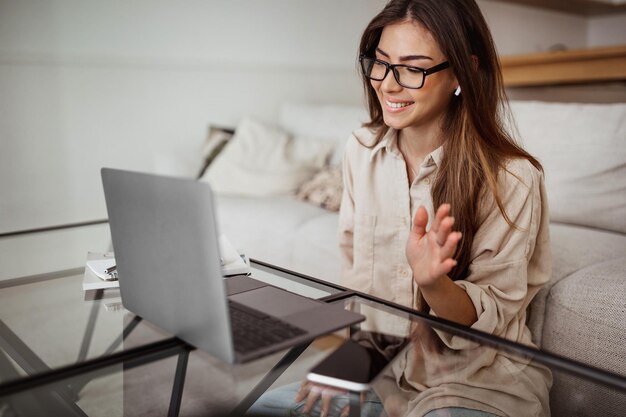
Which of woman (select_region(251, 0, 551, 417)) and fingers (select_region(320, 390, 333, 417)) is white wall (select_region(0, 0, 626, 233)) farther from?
fingers (select_region(320, 390, 333, 417))

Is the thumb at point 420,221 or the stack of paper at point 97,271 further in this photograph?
the stack of paper at point 97,271

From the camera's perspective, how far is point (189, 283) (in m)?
0.72

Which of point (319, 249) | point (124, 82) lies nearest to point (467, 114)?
point (319, 249)

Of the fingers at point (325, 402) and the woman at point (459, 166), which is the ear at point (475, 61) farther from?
the fingers at point (325, 402)

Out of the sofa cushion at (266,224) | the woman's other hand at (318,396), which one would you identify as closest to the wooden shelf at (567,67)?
the sofa cushion at (266,224)

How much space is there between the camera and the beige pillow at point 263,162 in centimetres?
256

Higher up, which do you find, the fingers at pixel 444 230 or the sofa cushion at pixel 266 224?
the fingers at pixel 444 230

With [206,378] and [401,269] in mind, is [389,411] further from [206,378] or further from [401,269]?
[401,269]

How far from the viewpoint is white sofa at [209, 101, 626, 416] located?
4.22 ft

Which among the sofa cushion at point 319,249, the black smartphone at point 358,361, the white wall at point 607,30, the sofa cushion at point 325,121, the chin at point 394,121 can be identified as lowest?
the sofa cushion at point 319,249

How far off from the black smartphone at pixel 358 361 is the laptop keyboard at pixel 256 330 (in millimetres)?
57

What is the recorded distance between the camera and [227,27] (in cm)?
302

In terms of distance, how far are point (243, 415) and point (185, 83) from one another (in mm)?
2322

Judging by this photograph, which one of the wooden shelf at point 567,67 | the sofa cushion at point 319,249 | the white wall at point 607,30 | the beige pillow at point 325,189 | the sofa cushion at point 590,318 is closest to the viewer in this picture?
the sofa cushion at point 590,318
